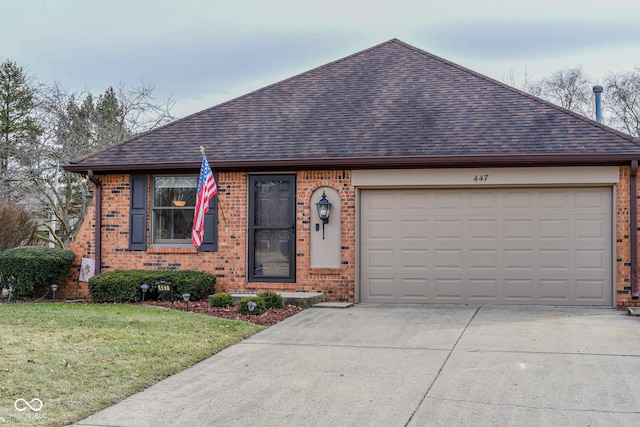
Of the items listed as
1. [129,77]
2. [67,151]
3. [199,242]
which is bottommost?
[199,242]

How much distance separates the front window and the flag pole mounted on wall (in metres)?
1.09

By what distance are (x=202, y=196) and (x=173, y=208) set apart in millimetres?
1613

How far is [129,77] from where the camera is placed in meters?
28.1

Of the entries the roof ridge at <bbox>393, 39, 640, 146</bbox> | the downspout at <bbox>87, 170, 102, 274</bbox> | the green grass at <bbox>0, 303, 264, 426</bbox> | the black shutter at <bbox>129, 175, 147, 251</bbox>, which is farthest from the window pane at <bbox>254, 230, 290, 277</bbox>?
the roof ridge at <bbox>393, 39, 640, 146</bbox>

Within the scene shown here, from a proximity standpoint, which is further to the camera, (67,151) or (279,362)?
(67,151)

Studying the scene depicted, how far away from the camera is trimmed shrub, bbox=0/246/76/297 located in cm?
1300

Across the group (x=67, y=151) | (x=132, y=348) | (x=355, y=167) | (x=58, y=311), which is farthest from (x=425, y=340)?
(x=67, y=151)

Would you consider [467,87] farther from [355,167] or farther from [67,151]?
[67,151]

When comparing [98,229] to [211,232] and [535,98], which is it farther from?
[535,98]

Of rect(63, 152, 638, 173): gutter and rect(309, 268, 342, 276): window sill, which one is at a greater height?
rect(63, 152, 638, 173): gutter

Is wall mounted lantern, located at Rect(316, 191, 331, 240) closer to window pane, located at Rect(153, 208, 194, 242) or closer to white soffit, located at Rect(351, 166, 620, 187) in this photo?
white soffit, located at Rect(351, 166, 620, 187)

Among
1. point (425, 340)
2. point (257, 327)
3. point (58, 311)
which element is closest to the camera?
point (425, 340)

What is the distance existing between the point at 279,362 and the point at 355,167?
5.60 m

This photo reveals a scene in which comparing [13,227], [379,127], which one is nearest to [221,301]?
[379,127]
